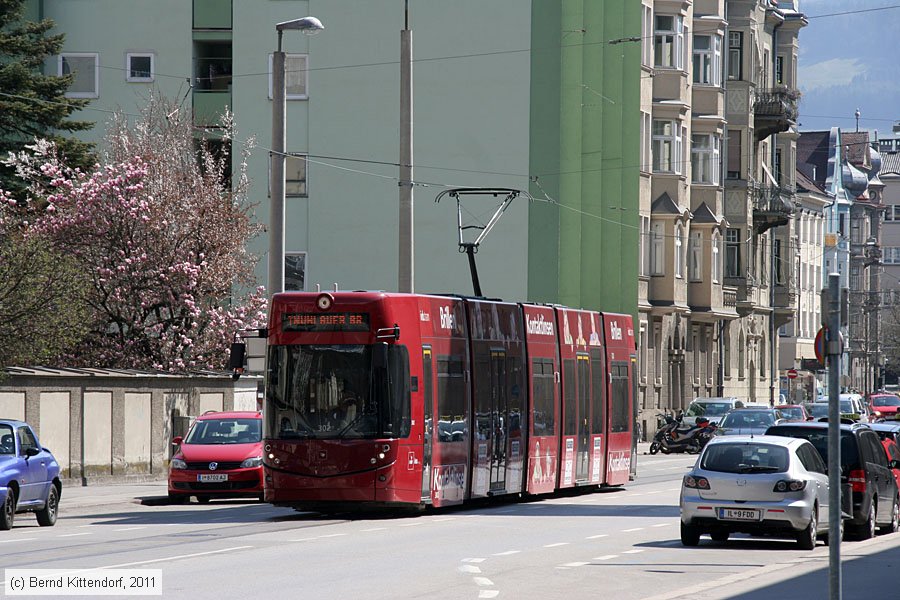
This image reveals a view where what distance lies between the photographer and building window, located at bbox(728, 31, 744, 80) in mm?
74250

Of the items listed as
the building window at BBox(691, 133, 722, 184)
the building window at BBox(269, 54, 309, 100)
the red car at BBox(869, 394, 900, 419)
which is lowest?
the red car at BBox(869, 394, 900, 419)

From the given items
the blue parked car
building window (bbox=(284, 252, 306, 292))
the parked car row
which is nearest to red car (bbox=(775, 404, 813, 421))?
building window (bbox=(284, 252, 306, 292))

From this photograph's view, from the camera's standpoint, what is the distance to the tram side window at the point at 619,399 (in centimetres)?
3378

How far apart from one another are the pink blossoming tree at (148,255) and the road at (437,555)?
1427cm

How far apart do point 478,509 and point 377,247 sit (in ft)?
100.0

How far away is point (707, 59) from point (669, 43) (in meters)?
4.30

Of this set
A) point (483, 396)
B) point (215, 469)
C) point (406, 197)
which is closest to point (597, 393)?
point (406, 197)

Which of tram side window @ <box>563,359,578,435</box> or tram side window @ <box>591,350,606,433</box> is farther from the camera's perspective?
tram side window @ <box>591,350,606,433</box>

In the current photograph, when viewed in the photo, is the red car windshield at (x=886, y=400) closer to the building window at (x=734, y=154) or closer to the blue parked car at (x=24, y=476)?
the building window at (x=734, y=154)

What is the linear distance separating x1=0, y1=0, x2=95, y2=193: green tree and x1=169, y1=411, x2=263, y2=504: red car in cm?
1971

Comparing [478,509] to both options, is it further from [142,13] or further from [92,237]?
[142,13]

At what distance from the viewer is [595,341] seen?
32969mm

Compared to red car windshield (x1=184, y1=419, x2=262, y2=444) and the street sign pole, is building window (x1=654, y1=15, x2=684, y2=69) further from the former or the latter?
the street sign pole

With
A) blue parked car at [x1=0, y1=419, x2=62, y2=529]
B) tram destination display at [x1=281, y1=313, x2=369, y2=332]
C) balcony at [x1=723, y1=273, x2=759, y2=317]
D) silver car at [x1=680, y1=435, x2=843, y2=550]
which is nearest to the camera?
silver car at [x1=680, y1=435, x2=843, y2=550]
